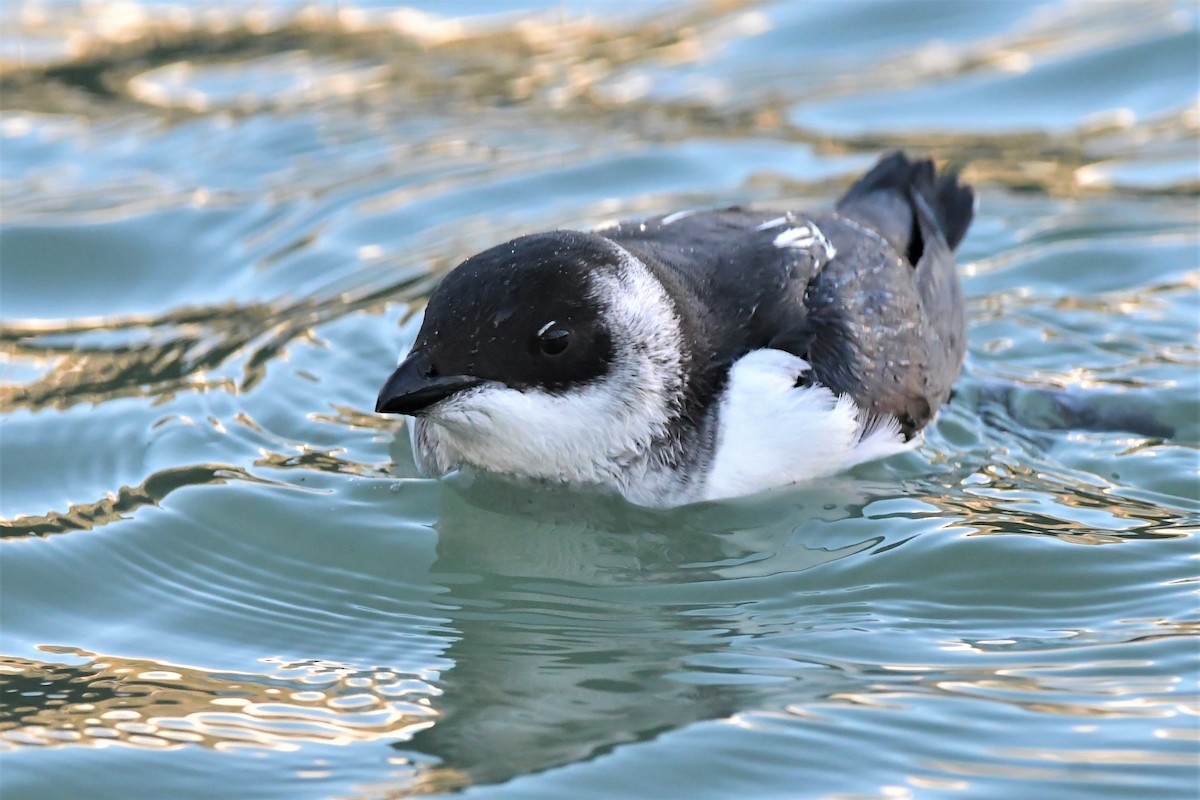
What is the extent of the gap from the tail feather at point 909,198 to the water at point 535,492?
1.96 ft

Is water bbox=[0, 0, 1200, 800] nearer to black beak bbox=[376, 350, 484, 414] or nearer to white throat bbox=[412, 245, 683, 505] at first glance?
white throat bbox=[412, 245, 683, 505]

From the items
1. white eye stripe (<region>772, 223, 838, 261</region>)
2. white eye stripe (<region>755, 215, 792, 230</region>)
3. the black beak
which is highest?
white eye stripe (<region>755, 215, 792, 230</region>)

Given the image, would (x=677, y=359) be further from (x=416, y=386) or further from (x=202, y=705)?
(x=202, y=705)

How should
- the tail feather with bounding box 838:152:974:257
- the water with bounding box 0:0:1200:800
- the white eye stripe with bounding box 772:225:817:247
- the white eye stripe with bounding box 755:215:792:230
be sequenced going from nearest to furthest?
the water with bounding box 0:0:1200:800 → the white eye stripe with bounding box 772:225:817:247 → the white eye stripe with bounding box 755:215:792:230 → the tail feather with bounding box 838:152:974:257

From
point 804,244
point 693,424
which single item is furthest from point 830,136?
→ point 693,424

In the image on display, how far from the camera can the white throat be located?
20.6 ft

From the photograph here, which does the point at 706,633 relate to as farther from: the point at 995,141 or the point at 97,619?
the point at 995,141

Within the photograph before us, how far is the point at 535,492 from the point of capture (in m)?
6.75

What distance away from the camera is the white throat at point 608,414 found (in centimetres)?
628

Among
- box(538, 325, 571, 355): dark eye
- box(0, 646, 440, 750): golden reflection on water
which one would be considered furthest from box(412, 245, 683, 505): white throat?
box(0, 646, 440, 750): golden reflection on water

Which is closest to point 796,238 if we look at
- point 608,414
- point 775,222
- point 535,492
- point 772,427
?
point 775,222

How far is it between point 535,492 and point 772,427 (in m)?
0.95

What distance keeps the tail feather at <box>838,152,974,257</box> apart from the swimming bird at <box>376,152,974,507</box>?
0.62 m

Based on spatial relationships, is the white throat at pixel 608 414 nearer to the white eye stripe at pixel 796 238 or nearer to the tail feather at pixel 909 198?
the white eye stripe at pixel 796 238
